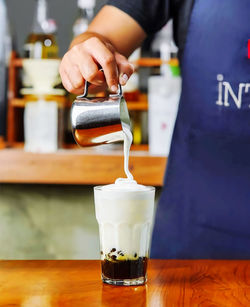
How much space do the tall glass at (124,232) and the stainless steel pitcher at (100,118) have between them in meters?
0.11

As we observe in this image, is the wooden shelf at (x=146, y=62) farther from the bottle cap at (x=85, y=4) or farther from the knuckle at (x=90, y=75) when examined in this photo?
the knuckle at (x=90, y=75)

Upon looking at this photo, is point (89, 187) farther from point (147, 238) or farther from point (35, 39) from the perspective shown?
point (147, 238)

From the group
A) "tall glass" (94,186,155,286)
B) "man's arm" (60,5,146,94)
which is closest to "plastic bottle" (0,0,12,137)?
"man's arm" (60,5,146,94)

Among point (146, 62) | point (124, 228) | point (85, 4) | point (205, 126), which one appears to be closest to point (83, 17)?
point (85, 4)

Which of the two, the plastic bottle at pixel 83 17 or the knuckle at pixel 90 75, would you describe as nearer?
the knuckle at pixel 90 75

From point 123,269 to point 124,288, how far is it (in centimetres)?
5

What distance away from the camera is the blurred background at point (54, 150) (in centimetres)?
233

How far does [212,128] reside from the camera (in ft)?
5.18

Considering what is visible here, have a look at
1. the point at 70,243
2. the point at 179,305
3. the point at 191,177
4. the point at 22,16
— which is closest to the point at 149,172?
the point at 70,243

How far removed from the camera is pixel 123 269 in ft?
3.42

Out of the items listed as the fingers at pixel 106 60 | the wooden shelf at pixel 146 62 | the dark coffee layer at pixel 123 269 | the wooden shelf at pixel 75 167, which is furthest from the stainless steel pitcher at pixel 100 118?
the wooden shelf at pixel 146 62

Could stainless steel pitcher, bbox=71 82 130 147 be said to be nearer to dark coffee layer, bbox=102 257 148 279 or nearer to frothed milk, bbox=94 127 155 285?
frothed milk, bbox=94 127 155 285

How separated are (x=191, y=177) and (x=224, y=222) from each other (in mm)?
153

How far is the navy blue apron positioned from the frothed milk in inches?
19.7
